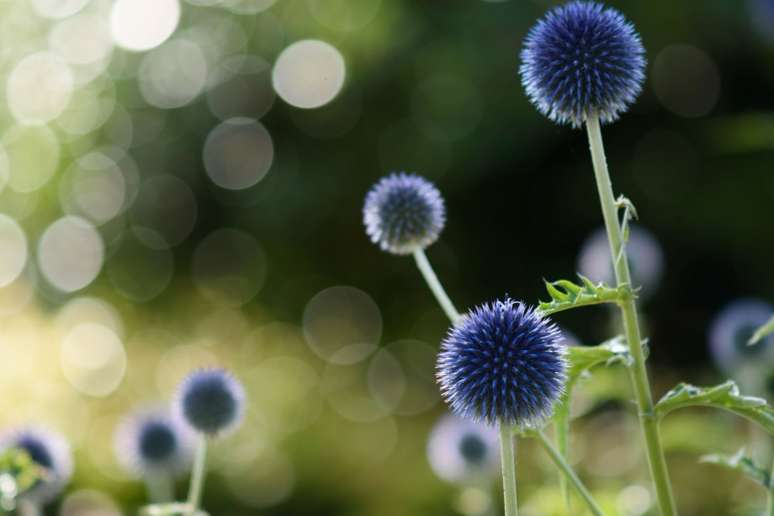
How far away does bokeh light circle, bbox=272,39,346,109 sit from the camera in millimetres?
9219

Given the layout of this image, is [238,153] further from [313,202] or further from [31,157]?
[31,157]

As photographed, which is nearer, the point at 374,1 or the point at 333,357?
the point at 374,1

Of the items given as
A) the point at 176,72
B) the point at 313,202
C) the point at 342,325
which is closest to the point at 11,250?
the point at 176,72

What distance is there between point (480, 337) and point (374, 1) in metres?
7.88

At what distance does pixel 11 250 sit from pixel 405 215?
975cm

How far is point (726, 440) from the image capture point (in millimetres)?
3582

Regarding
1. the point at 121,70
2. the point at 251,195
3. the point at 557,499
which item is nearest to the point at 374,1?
the point at 251,195

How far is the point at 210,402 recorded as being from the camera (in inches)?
107

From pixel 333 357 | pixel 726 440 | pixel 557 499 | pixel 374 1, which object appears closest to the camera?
pixel 557 499

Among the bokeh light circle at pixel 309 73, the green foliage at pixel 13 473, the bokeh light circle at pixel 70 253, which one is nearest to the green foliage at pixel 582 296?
the green foliage at pixel 13 473

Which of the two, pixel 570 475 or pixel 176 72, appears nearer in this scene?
pixel 570 475

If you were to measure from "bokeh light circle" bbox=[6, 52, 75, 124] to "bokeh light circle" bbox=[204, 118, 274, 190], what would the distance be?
6.82ft

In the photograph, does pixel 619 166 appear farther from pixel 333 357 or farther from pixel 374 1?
pixel 333 357

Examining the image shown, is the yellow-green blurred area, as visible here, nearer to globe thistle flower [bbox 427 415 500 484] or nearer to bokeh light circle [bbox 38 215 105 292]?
bokeh light circle [bbox 38 215 105 292]
